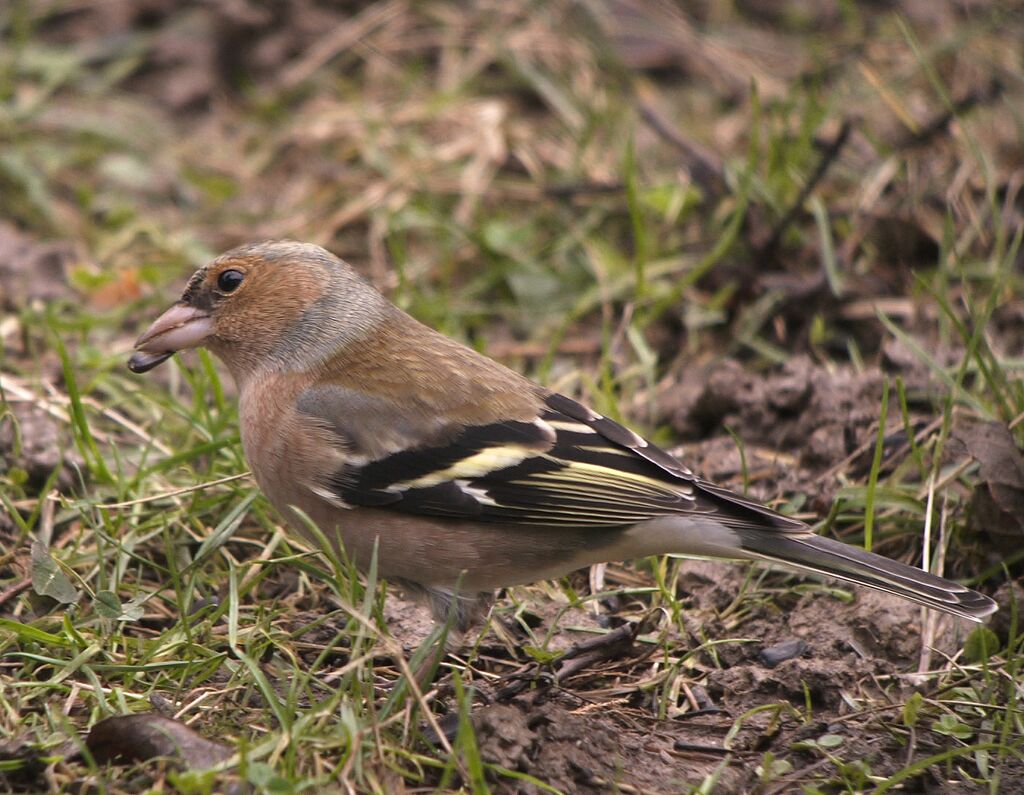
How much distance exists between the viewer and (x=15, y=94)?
7.27m

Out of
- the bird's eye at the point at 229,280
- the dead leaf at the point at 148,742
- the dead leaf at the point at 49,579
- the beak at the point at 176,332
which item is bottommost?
the dead leaf at the point at 49,579

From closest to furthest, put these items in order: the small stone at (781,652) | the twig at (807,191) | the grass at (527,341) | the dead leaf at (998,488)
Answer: the grass at (527,341) → the small stone at (781,652) → the dead leaf at (998,488) → the twig at (807,191)

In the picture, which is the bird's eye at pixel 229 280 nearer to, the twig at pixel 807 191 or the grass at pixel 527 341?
the grass at pixel 527 341

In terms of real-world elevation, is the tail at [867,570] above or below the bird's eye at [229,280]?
below

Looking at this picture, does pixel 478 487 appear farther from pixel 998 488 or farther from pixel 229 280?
pixel 998 488

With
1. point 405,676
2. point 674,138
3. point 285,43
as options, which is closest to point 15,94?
point 285,43

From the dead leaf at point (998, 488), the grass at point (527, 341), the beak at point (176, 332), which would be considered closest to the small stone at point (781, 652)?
the grass at point (527, 341)

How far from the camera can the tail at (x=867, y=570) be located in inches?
142

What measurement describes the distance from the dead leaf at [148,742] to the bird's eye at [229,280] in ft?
5.20

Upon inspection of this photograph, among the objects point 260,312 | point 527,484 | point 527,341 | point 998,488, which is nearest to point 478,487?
point 527,484

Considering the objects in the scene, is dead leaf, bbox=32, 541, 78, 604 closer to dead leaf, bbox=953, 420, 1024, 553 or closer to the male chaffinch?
the male chaffinch

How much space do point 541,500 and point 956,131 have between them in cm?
386

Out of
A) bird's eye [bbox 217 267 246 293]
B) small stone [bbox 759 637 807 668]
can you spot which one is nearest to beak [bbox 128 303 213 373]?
bird's eye [bbox 217 267 246 293]

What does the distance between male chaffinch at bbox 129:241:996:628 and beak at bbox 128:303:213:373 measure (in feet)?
1.13
